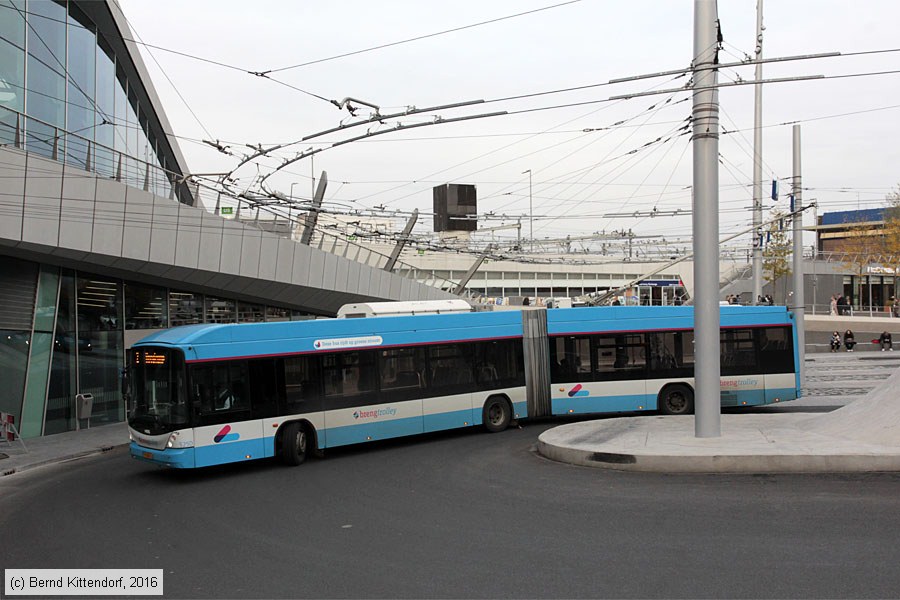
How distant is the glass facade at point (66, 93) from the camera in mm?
18812

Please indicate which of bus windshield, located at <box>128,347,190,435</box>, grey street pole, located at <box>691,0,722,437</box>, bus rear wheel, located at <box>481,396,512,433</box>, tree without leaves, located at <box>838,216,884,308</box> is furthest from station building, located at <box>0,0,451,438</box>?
tree without leaves, located at <box>838,216,884,308</box>

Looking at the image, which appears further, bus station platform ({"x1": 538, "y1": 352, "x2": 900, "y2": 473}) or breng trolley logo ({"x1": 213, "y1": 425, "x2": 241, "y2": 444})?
breng trolley logo ({"x1": 213, "y1": 425, "x2": 241, "y2": 444})

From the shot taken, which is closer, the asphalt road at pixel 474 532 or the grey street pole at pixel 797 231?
the asphalt road at pixel 474 532

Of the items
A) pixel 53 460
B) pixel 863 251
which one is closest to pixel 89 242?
pixel 53 460

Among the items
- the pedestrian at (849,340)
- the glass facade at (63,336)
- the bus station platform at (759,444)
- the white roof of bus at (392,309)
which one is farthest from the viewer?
the pedestrian at (849,340)

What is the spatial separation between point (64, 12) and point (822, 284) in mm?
53716

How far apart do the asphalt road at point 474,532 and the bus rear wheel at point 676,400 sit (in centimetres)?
665

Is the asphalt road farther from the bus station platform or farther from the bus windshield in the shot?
the bus windshield

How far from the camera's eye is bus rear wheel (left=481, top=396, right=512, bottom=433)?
61.8 feet

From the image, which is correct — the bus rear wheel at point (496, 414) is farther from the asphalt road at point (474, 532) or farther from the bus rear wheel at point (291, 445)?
the bus rear wheel at point (291, 445)

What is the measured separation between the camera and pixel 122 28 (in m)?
28.0

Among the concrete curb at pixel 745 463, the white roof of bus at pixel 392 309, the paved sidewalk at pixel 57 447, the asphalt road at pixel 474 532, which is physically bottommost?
the paved sidewalk at pixel 57 447

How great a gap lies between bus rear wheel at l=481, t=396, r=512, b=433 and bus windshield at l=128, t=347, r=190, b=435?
7382 mm

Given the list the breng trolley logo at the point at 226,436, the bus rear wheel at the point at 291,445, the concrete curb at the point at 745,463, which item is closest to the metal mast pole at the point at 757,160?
the concrete curb at the point at 745,463
